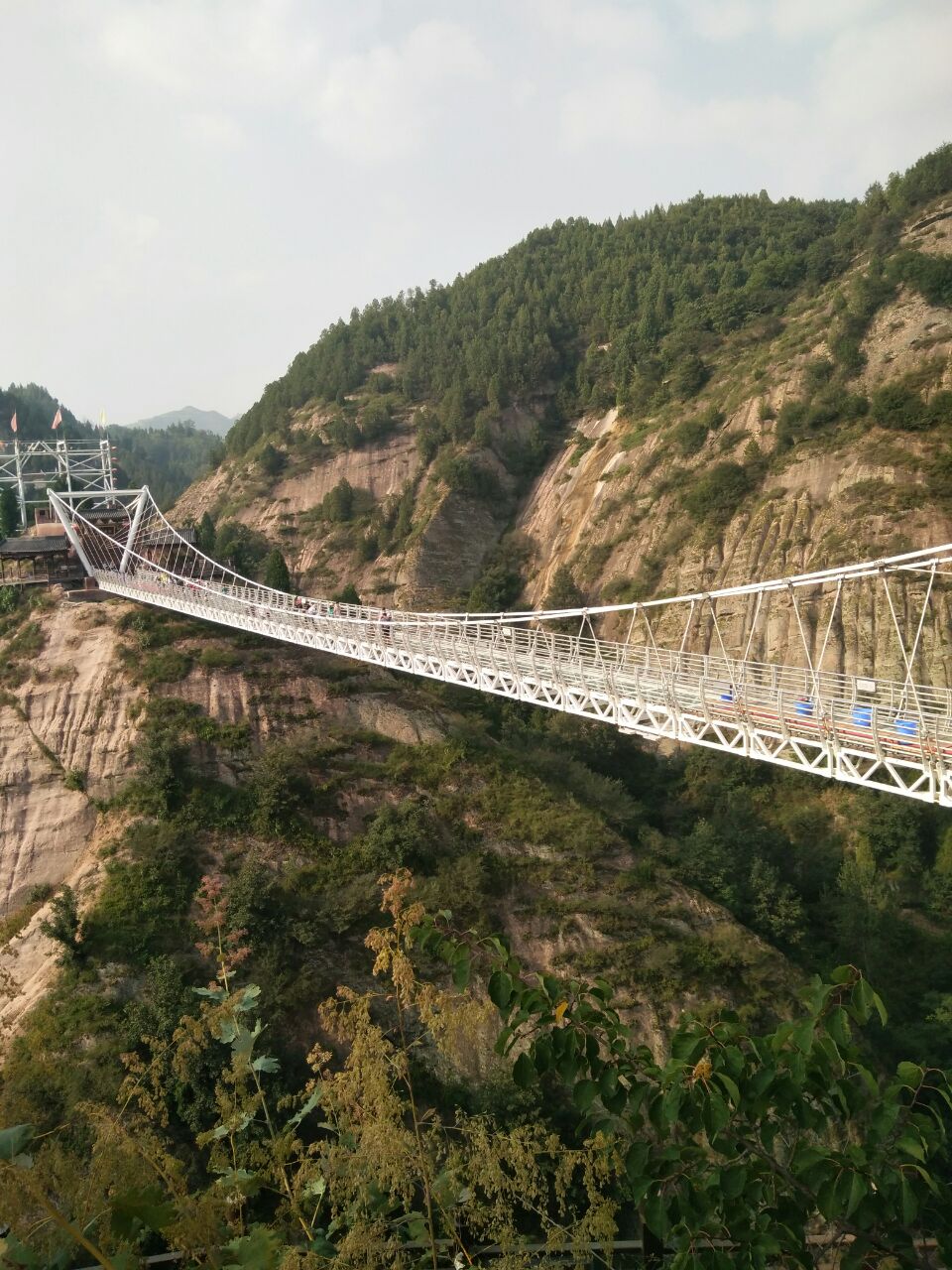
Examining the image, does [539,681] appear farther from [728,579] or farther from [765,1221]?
[728,579]

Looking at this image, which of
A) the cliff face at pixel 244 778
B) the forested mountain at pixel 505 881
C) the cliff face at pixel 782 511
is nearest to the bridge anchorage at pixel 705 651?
the cliff face at pixel 782 511

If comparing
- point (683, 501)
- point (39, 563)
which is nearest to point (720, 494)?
point (683, 501)

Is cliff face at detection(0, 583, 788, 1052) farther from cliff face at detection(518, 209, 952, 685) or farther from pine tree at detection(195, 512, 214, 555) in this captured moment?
pine tree at detection(195, 512, 214, 555)

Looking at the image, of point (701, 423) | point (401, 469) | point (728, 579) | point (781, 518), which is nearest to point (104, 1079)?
point (728, 579)

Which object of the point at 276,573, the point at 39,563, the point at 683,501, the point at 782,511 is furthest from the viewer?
the point at 683,501

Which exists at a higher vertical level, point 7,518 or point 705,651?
point 7,518

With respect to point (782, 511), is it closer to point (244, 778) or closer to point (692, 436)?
point (692, 436)
